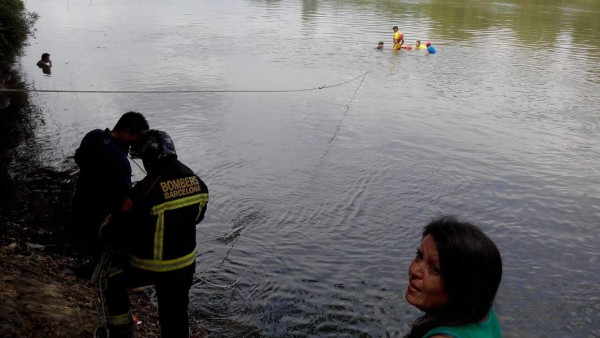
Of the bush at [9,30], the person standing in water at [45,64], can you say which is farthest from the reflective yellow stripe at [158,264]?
the person standing in water at [45,64]

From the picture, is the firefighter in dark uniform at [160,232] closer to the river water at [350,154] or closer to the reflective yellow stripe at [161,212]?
the reflective yellow stripe at [161,212]

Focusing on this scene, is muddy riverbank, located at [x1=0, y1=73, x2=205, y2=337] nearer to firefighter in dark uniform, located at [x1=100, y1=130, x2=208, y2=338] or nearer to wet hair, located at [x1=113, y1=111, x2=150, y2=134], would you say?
firefighter in dark uniform, located at [x1=100, y1=130, x2=208, y2=338]

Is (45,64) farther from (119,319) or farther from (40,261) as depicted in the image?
(119,319)

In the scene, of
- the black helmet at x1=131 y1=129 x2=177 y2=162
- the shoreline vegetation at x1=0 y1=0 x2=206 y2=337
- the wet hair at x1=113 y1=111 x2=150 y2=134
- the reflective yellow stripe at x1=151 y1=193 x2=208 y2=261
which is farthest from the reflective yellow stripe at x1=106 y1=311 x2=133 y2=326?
the wet hair at x1=113 y1=111 x2=150 y2=134

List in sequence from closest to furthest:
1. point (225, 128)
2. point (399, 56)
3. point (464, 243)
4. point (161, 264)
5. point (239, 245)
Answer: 1. point (464, 243)
2. point (161, 264)
3. point (239, 245)
4. point (225, 128)
5. point (399, 56)

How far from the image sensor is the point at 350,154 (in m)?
11.8

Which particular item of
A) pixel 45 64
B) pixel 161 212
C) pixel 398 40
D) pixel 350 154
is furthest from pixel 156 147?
pixel 398 40

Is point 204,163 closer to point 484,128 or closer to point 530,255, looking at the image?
point 530,255

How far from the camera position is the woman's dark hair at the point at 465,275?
5.99ft

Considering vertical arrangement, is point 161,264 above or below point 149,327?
above

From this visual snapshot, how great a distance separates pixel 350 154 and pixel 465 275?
9.97 m

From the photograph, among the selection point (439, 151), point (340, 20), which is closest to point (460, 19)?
point (340, 20)

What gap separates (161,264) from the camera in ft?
12.5

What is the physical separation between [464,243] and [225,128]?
1162 cm
